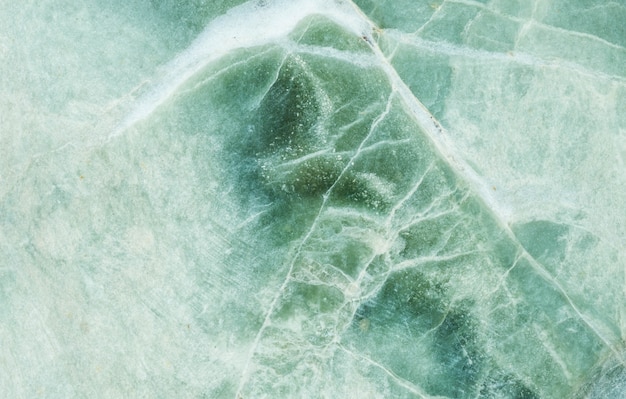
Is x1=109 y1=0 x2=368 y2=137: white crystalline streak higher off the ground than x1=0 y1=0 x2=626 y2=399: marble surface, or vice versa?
x1=109 y1=0 x2=368 y2=137: white crystalline streak

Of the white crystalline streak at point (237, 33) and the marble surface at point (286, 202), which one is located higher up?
the white crystalline streak at point (237, 33)

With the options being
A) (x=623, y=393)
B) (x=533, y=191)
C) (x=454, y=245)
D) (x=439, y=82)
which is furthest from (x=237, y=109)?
(x=623, y=393)

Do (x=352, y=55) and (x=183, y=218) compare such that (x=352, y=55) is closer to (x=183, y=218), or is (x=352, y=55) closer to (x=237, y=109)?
(x=237, y=109)

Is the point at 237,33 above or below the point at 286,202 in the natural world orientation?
above

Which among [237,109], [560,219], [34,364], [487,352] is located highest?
[237,109]
